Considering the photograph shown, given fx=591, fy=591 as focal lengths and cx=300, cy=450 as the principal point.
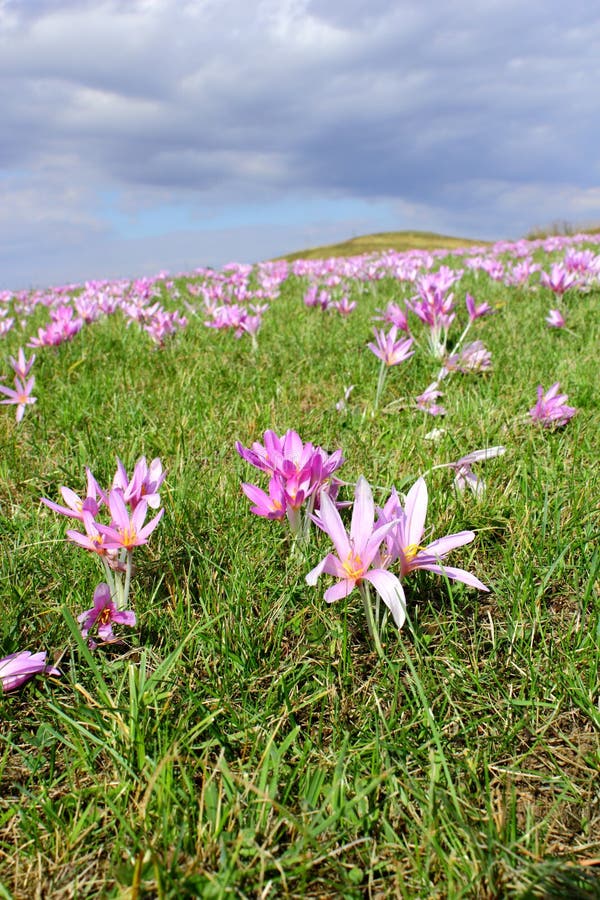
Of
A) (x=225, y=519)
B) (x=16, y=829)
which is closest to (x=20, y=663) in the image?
(x=16, y=829)

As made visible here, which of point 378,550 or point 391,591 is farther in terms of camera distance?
point 378,550

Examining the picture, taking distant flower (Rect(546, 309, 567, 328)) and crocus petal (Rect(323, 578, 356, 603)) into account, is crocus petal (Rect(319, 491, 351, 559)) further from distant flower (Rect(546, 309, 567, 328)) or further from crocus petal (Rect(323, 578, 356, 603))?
distant flower (Rect(546, 309, 567, 328))

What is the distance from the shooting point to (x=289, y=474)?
168 cm

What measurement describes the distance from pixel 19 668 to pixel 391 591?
94 centimetres

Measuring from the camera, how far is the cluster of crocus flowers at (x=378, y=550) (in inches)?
54.2

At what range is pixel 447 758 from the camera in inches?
52.2

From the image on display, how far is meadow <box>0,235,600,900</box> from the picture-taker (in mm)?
1130

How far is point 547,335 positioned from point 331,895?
4.17 metres

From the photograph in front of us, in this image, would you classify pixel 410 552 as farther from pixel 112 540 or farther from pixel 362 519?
pixel 112 540

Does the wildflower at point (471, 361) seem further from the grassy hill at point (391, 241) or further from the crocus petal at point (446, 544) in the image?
the grassy hill at point (391, 241)

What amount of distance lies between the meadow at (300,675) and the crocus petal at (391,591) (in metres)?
0.05

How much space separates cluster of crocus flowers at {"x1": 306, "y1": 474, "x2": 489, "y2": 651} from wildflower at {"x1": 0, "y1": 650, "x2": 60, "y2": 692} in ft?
2.48

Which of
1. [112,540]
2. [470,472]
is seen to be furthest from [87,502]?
[470,472]

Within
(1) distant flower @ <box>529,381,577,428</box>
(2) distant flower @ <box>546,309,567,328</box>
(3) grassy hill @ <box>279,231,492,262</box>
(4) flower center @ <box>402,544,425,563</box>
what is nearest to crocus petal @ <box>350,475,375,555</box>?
(4) flower center @ <box>402,544,425,563</box>
